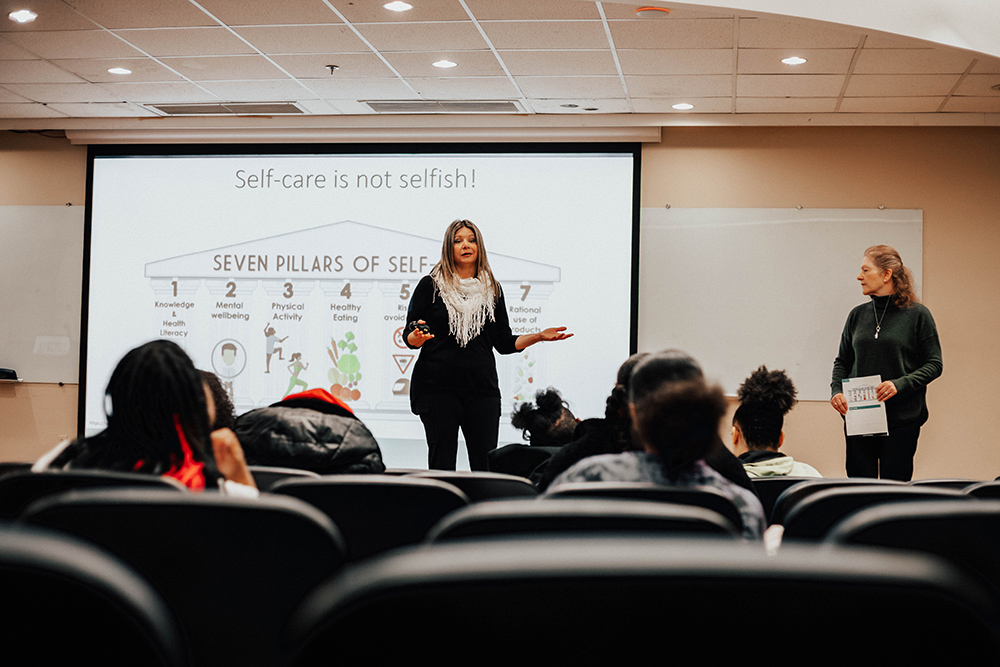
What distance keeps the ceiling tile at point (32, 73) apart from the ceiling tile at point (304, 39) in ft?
5.20

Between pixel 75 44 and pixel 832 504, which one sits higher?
pixel 75 44

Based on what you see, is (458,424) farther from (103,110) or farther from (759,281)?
(103,110)

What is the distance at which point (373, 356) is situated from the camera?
6.57 meters

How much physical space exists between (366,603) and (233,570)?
0.56 meters

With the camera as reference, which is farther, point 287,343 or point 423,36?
point 287,343

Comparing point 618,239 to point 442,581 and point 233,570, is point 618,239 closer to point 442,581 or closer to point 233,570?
point 233,570

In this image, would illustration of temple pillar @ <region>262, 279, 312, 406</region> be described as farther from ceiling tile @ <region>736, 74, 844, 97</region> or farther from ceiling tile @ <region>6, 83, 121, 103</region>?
ceiling tile @ <region>736, 74, 844, 97</region>

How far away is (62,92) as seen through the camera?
5965 mm

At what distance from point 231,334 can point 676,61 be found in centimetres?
409

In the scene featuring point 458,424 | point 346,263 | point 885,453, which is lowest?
point 885,453

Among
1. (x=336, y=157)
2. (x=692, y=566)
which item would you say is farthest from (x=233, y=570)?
(x=336, y=157)

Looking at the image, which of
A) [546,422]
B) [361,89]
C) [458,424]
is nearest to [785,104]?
[361,89]

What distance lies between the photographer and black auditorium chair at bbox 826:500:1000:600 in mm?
821

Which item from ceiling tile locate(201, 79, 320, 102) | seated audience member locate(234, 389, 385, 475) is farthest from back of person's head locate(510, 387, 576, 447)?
ceiling tile locate(201, 79, 320, 102)
